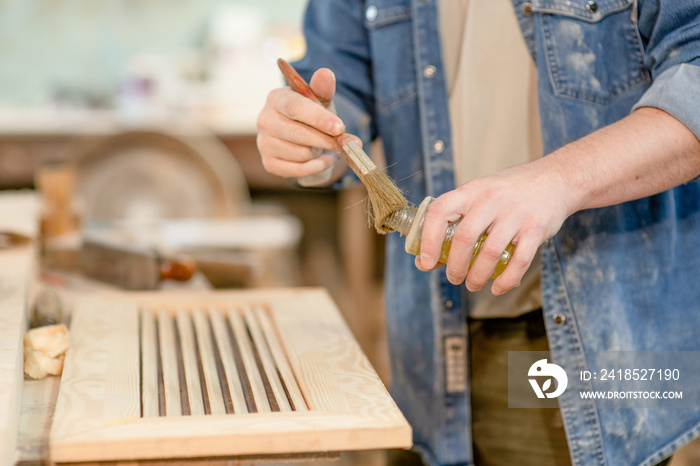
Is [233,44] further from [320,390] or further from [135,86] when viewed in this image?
[320,390]

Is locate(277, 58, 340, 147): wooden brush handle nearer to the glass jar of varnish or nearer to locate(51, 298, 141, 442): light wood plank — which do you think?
the glass jar of varnish

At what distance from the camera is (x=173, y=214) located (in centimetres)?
284

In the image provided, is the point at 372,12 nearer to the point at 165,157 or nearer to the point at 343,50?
the point at 343,50

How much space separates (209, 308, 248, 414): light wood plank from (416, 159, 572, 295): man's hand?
0.29m

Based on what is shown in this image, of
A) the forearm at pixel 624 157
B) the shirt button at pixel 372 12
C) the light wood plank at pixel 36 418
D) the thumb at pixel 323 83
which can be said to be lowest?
the light wood plank at pixel 36 418

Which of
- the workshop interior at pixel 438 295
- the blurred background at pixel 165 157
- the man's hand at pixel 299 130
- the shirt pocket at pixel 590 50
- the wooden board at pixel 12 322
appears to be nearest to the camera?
the wooden board at pixel 12 322

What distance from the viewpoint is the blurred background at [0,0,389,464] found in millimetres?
2160

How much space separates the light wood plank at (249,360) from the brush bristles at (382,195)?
0.89 ft

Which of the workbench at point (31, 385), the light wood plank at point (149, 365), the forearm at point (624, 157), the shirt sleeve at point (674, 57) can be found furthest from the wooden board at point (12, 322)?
the shirt sleeve at point (674, 57)

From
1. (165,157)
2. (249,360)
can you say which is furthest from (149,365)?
(165,157)

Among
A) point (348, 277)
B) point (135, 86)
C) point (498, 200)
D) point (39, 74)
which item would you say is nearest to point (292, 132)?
point (498, 200)

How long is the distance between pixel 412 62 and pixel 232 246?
1.25 meters

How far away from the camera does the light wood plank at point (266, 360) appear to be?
885 millimetres

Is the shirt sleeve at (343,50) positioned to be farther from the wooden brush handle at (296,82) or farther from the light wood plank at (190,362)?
the light wood plank at (190,362)
